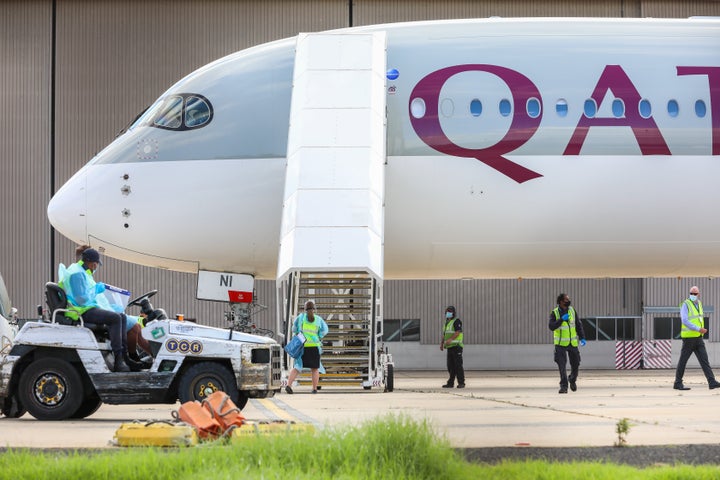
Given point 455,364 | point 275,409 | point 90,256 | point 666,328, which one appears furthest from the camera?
point 666,328

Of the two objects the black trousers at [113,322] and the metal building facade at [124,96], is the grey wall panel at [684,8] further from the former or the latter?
the black trousers at [113,322]

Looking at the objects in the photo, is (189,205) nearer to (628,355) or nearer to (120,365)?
(120,365)

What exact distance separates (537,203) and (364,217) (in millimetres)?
3694

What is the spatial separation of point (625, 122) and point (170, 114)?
787cm

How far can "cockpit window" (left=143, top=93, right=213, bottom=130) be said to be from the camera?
1945cm

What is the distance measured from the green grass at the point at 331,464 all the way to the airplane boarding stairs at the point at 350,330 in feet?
29.5

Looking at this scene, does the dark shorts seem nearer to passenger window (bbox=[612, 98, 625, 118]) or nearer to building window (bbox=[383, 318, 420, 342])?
passenger window (bbox=[612, 98, 625, 118])

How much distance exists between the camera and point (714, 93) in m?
19.5

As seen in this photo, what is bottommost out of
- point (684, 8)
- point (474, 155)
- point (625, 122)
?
point (474, 155)

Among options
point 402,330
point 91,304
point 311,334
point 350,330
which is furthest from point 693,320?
point 402,330

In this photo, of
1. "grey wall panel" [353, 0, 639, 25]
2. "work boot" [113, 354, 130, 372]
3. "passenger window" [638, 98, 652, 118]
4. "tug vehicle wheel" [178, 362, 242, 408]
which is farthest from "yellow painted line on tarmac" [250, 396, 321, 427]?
"grey wall panel" [353, 0, 639, 25]

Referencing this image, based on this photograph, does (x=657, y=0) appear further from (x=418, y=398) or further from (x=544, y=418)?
(x=544, y=418)

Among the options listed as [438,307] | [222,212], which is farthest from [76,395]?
[438,307]

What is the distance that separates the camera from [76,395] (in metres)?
12.5
